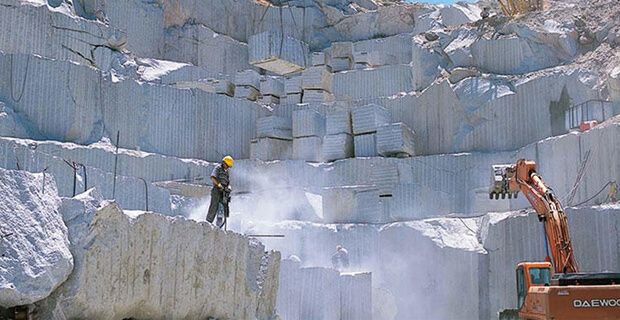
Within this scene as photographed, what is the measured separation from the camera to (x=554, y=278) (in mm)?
8555

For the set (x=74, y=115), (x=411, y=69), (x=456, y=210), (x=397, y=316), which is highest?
(x=411, y=69)

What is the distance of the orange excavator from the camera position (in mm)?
8133

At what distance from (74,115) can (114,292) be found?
472 inches

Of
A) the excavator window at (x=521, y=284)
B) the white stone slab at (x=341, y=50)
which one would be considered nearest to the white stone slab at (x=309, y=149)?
the white stone slab at (x=341, y=50)

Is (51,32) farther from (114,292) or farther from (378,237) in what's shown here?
(114,292)

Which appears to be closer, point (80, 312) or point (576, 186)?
point (80, 312)

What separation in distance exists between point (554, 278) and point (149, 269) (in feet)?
14.3

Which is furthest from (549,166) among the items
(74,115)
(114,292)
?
(114,292)

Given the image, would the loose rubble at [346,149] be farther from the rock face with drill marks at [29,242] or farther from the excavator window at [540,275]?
the excavator window at [540,275]

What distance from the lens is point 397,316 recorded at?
14992 millimetres

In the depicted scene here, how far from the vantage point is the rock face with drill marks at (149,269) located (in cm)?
570

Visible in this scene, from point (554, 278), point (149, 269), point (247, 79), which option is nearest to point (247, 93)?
point (247, 79)

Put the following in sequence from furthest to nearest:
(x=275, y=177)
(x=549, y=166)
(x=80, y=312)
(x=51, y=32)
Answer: (x=51, y=32) → (x=275, y=177) → (x=549, y=166) → (x=80, y=312)

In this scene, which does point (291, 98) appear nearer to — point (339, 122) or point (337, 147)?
point (339, 122)
